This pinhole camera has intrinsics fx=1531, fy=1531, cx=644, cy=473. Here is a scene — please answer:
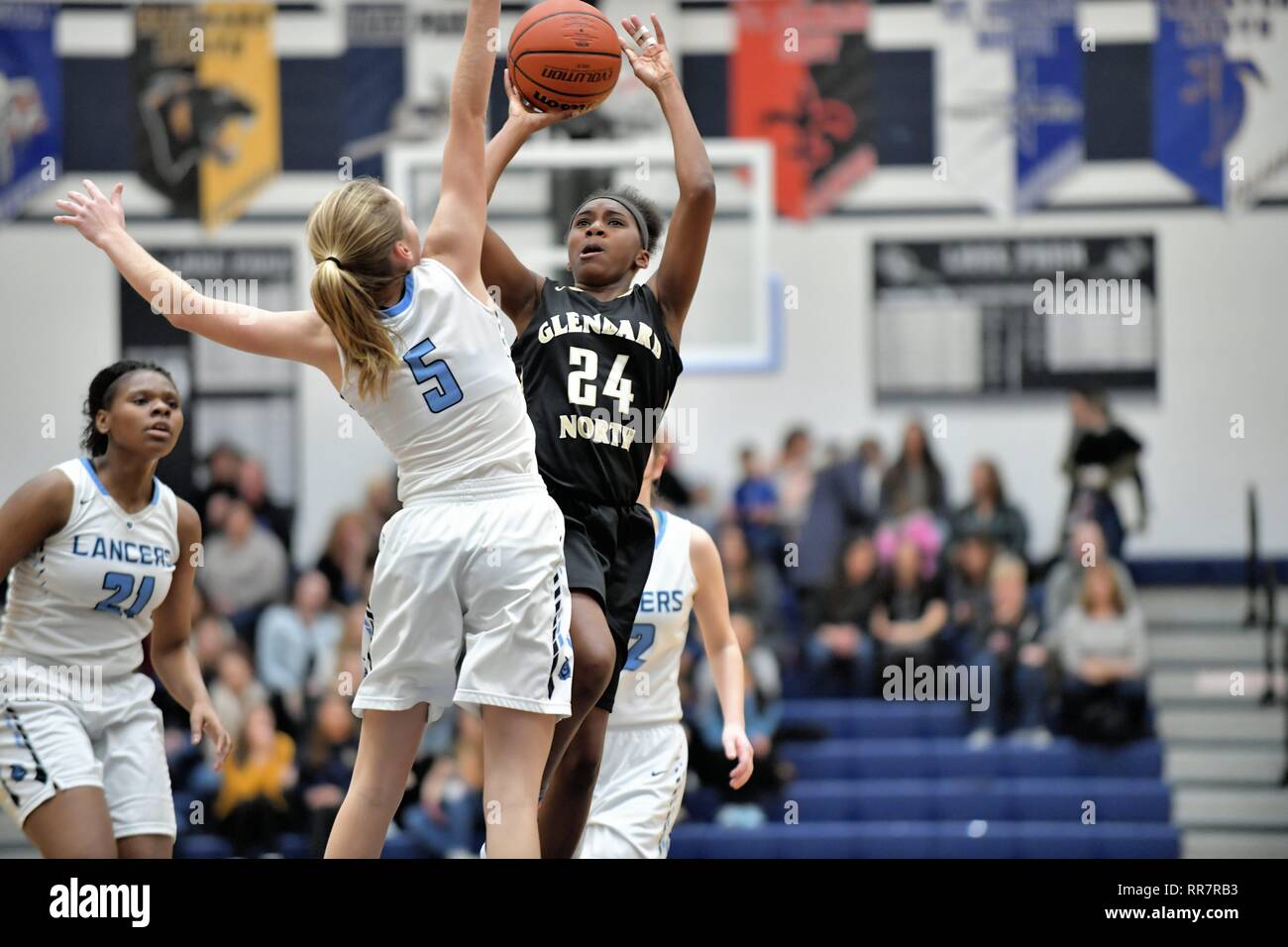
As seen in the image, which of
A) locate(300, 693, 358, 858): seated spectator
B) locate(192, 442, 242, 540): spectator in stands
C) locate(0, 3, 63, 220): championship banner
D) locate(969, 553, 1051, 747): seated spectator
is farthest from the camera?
locate(0, 3, 63, 220): championship banner

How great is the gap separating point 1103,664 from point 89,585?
26.8ft

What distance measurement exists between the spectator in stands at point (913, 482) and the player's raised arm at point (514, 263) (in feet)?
25.7

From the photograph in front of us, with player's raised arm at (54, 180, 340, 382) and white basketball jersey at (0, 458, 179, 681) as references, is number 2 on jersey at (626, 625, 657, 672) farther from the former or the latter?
player's raised arm at (54, 180, 340, 382)

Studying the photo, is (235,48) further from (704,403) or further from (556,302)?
(556,302)

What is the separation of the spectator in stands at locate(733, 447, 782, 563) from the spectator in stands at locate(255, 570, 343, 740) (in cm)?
321

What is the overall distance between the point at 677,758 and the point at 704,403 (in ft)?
25.6

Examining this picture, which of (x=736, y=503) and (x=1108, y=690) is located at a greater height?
(x=736, y=503)

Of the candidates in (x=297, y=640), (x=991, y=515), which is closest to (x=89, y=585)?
(x=297, y=640)

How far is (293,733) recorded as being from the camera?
10.4 m

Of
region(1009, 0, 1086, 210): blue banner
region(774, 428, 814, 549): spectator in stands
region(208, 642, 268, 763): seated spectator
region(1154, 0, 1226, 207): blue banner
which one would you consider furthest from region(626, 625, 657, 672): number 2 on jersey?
region(1154, 0, 1226, 207): blue banner

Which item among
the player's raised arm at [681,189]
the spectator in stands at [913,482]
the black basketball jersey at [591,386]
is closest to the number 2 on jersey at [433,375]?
the black basketball jersey at [591,386]

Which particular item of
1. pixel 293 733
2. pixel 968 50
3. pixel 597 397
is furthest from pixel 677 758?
pixel 968 50

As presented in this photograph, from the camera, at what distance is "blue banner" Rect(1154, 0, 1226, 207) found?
13000 millimetres

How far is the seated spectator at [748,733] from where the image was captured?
1000 centimetres
